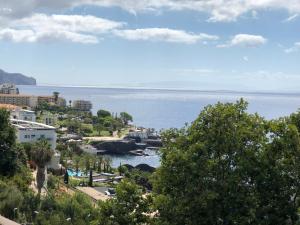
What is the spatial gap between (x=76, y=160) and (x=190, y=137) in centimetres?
5411

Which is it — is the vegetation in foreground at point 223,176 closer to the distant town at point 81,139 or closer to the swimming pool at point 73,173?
the distant town at point 81,139

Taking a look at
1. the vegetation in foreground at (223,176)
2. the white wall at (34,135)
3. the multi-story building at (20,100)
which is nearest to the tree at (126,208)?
the vegetation in foreground at (223,176)

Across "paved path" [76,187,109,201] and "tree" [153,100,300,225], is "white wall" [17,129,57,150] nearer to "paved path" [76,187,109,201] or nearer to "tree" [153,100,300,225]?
"paved path" [76,187,109,201]

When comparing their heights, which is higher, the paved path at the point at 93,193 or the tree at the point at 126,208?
the tree at the point at 126,208

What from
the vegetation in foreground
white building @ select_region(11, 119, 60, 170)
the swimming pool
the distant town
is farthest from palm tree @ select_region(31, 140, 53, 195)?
the swimming pool

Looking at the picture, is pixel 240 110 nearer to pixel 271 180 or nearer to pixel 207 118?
pixel 207 118

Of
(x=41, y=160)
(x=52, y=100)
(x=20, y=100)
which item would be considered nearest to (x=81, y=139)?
(x=20, y=100)

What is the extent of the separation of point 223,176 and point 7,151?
79.3 feet

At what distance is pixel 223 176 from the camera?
16.8m

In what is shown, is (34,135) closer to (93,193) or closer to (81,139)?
(93,193)

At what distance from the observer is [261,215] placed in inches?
637

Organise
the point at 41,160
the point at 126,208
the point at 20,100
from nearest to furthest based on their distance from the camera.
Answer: the point at 126,208 < the point at 41,160 < the point at 20,100

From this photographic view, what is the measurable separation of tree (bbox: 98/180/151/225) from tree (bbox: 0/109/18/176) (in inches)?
799

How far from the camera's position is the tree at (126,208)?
17906 mm
